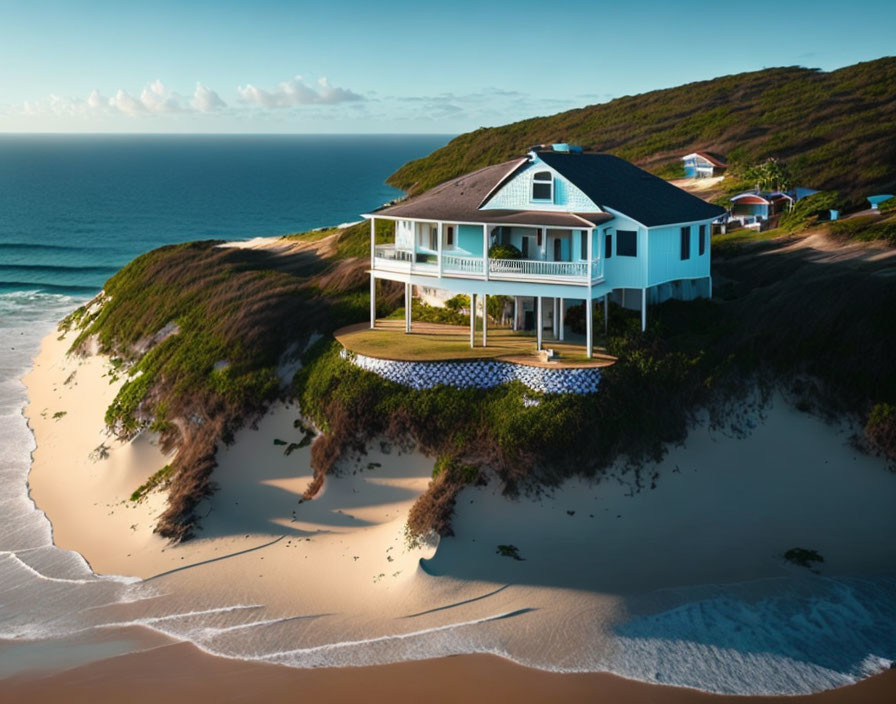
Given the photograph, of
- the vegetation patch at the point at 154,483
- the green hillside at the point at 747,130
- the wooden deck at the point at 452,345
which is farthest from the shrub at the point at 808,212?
the vegetation patch at the point at 154,483

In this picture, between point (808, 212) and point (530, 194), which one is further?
point (808, 212)

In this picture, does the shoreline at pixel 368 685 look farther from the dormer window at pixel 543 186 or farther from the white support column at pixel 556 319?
the dormer window at pixel 543 186

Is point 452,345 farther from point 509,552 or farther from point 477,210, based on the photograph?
point 509,552

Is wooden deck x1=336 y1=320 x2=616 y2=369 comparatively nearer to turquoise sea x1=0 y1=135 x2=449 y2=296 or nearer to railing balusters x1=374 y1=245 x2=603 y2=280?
railing balusters x1=374 y1=245 x2=603 y2=280

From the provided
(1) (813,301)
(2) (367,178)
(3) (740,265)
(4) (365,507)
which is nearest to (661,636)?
(4) (365,507)

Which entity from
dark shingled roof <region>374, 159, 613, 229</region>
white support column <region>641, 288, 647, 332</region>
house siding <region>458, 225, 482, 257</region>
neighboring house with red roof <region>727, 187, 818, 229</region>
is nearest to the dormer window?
dark shingled roof <region>374, 159, 613, 229</region>

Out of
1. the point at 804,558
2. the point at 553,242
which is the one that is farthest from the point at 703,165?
the point at 804,558

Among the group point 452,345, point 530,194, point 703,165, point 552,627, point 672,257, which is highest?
point 703,165
